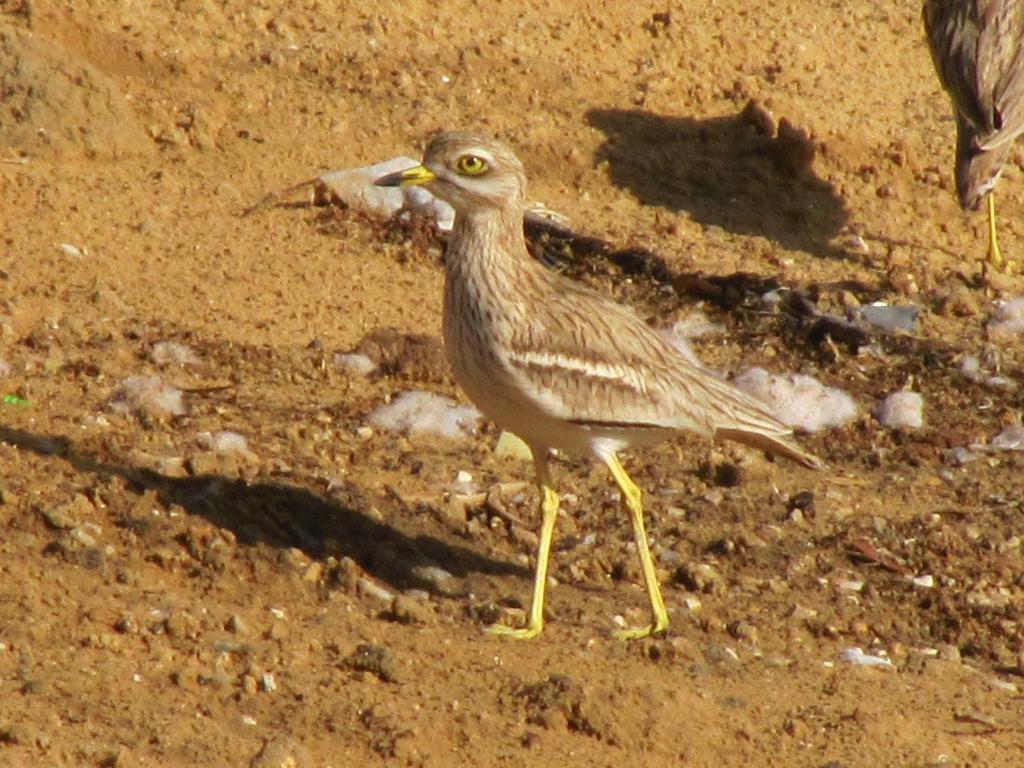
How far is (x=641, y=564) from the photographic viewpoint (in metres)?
6.26

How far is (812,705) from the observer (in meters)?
5.64

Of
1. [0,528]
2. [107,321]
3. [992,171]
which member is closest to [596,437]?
[0,528]

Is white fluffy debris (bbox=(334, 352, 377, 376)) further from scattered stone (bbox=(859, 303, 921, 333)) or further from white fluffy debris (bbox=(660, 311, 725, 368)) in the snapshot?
scattered stone (bbox=(859, 303, 921, 333))

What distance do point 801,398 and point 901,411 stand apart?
0.39 meters

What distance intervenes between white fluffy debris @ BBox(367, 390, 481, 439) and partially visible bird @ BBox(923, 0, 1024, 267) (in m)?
2.93

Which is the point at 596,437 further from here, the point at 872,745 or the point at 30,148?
the point at 30,148

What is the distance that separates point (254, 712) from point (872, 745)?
1.70 metres

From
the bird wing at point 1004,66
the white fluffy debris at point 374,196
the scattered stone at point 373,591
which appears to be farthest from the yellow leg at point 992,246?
the scattered stone at point 373,591

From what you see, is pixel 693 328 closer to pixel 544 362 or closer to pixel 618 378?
pixel 618 378

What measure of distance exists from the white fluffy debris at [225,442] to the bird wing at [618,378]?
1.32m

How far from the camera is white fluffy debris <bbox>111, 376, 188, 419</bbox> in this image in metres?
7.07

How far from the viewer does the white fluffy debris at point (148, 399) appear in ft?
23.2

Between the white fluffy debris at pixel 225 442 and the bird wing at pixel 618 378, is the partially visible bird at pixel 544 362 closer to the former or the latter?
the bird wing at pixel 618 378

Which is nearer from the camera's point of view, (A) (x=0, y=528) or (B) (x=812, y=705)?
(B) (x=812, y=705)
